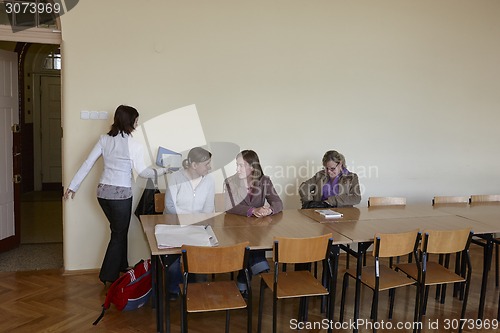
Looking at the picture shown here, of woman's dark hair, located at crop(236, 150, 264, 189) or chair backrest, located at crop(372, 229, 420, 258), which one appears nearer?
chair backrest, located at crop(372, 229, 420, 258)

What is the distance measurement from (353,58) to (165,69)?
2046 mm

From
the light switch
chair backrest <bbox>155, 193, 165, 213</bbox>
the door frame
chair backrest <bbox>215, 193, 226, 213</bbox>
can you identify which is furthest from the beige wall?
the door frame

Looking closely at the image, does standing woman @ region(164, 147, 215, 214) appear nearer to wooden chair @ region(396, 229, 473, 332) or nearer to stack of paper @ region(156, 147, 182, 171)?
stack of paper @ region(156, 147, 182, 171)

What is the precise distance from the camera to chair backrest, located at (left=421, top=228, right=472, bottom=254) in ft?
11.0

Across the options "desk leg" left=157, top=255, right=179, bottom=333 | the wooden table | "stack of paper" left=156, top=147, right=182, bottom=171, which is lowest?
"desk leg" left=157, top=255, right=179, bottom=333

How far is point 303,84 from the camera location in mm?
5188

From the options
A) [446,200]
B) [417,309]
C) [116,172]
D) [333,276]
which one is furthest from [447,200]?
[116,172]

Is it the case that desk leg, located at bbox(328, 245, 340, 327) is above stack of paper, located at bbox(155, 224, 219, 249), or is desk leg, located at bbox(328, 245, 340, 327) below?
below

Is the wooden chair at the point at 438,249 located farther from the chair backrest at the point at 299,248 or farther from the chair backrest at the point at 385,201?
the chair backrest at the point at 385,201

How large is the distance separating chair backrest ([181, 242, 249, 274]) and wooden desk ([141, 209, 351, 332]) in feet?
0.44

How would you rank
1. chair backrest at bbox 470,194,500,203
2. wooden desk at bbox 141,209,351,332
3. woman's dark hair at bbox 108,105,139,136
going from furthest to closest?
chair backrest at bbox 470,194,500,203
woman's dark hair at bbox 108,105,139,136
wooden desk at bbox 141,209,351,332

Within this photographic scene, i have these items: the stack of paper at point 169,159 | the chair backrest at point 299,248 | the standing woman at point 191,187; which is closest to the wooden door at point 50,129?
the stack of paper at point 169,159

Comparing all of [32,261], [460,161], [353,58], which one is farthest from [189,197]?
[460,161]

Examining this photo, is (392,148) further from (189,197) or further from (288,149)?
(189,197)
